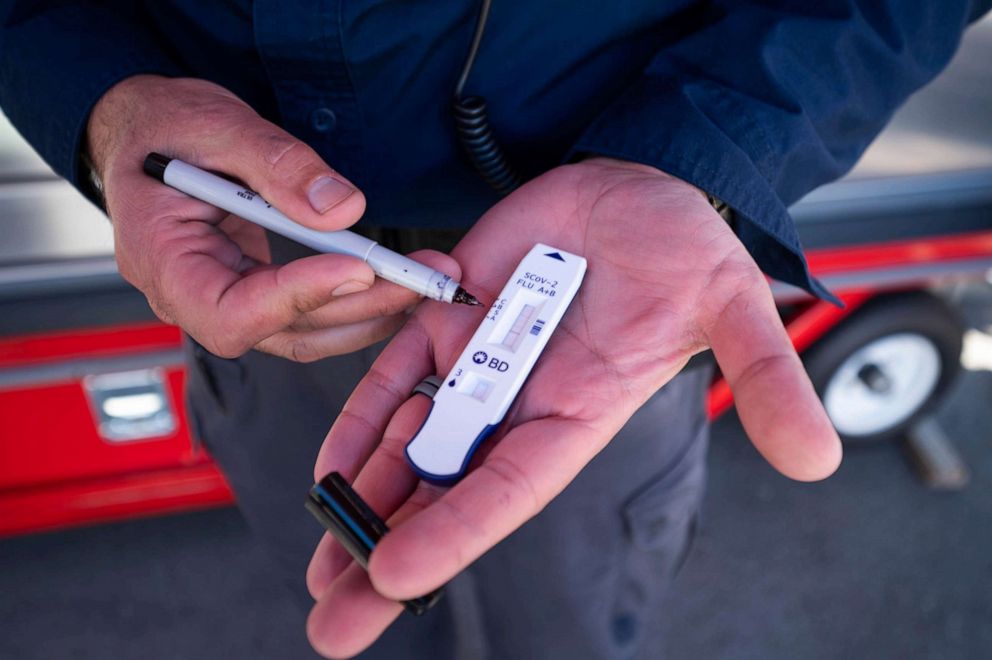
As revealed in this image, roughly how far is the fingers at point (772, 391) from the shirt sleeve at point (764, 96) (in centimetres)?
16

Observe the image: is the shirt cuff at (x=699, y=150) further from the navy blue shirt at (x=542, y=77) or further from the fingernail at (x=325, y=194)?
the fingernail at (x=325, y=194)

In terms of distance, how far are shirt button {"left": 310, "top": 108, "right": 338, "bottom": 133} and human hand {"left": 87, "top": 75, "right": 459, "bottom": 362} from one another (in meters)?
0.06

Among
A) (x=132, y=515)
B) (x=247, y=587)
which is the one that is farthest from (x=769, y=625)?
(x=132, y=515)

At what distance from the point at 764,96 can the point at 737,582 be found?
4.85ft

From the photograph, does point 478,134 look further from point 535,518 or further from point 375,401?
point 535,518

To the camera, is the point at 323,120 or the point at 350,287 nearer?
the point at 350,287

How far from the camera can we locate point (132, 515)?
83.2 inches

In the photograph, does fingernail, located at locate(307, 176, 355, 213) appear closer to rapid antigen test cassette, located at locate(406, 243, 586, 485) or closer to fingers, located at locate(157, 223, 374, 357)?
fingers, located at locate(157, 223, 374, 357)

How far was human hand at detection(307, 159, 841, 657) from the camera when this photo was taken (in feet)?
2.42

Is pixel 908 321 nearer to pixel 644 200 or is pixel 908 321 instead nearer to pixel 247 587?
pixel 644 200

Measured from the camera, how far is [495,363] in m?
0.94

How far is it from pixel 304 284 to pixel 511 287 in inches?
10.3

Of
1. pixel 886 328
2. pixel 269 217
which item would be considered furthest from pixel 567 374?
pixel 886 328

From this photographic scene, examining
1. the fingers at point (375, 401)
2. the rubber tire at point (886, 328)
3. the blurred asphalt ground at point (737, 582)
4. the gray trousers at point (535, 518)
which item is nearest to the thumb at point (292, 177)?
the fingers at point (375, 401)
